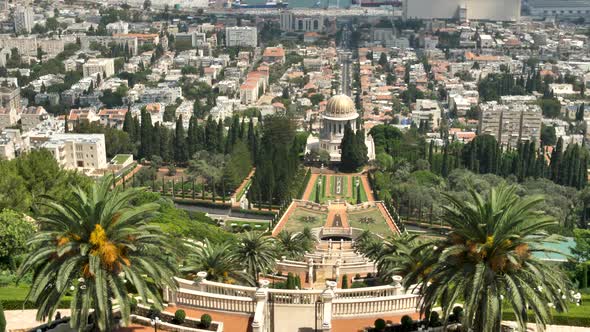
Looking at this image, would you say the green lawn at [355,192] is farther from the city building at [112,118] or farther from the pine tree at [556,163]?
the city building at [112,118]

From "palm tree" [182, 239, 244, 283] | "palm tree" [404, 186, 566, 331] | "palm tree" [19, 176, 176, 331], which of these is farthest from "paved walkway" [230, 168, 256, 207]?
"palm tree" [404, 186, 566, 331]

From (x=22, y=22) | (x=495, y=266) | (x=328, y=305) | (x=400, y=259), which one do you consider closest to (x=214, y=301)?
(x=328, y=305)

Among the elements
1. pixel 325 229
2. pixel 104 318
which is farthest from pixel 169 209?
pixel 104 318

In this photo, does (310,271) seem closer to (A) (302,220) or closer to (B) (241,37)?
(A) (302,220)

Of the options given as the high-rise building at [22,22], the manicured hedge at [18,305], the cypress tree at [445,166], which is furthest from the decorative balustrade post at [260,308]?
the high-rise building at [22,22]

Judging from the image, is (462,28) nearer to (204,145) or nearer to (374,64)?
(374,64)

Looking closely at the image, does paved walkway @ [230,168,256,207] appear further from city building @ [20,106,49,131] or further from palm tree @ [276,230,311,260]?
city building @ [20,106,49,131]
